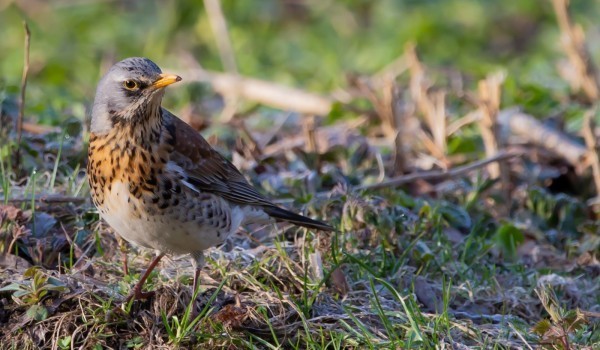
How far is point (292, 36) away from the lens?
12.3 meters

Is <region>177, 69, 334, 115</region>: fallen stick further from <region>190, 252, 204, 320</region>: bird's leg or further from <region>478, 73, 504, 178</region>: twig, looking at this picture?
<region>190, 252, 204, 320</region>: bird's leg

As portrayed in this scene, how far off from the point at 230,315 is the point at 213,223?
0.49 meters

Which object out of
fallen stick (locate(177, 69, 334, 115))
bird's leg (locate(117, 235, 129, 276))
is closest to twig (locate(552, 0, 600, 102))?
fallen stick (locate(177, 69, 334, 115))

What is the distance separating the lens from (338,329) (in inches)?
191

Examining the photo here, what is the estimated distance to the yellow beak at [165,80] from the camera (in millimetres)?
4703

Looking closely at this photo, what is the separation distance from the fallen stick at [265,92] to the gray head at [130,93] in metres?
3.88

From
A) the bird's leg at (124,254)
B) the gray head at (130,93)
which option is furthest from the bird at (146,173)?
the bird's leg at (124,254)

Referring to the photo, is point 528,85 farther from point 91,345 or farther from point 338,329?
point 91,345

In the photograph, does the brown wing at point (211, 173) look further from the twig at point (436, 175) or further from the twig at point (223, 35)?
the twig at point (223, 35)

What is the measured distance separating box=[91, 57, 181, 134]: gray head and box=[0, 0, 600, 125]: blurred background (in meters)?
5.20

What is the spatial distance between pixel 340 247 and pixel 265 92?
12.8 feet

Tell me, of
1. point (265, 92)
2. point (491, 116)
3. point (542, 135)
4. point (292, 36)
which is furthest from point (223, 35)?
point (491, 116)

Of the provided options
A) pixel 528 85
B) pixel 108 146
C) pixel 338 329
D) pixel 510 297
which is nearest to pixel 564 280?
pixel 510 297

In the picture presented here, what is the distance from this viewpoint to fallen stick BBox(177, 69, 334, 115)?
9000 millimetres
